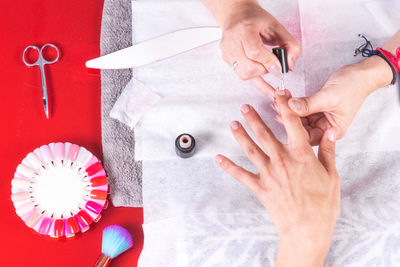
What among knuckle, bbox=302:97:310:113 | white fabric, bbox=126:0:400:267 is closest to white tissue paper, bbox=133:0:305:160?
white fabric, bbox=126:0:400:267

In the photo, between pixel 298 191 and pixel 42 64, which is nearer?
pixel 298 191

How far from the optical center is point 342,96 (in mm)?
952

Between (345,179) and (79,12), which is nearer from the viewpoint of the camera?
(345,179)

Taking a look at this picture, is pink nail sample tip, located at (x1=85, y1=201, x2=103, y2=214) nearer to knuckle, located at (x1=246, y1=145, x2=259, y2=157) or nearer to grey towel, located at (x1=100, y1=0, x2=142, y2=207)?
grey towel, located at (x1=100, y1=0, x2=142, y2=207)

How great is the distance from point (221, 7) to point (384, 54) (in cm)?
45

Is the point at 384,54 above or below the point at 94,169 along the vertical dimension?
above

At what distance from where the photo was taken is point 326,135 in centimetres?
92

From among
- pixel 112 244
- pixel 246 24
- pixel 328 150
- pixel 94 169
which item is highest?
pixel 246 24

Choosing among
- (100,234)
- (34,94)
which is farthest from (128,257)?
(34,94)

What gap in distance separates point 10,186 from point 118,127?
1.04ft

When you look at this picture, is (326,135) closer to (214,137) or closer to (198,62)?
(214,137)

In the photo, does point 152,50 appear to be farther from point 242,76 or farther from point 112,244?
point 112,244

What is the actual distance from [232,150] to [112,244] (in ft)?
1.24

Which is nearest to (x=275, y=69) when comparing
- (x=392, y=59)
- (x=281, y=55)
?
(x=281, y=55)
